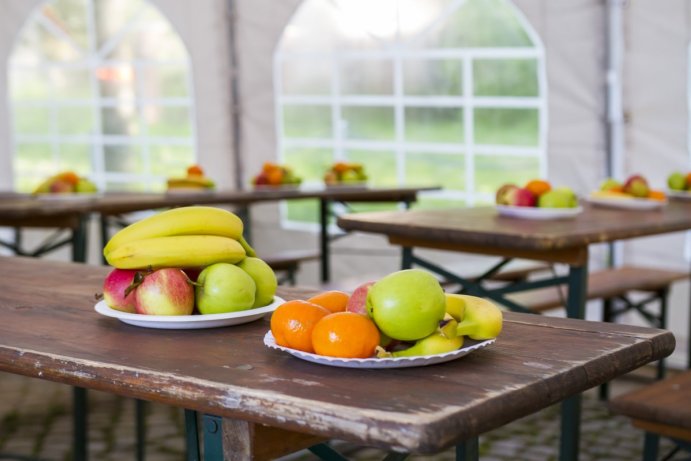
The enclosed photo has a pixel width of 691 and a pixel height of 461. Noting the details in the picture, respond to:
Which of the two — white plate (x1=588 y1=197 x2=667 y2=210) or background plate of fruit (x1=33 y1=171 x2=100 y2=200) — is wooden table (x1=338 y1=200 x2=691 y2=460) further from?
background plate of fruit (x1=33 y1=171 x2=100 y2=200)

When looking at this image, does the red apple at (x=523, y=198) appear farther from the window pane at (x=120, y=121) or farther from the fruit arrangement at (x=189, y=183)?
the window pane at (x=120, y=121)

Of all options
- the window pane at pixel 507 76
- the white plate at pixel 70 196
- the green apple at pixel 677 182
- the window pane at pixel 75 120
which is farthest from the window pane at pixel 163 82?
the green apple at pixel 677 182

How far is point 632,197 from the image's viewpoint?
3.29 meters

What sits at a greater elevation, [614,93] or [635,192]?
[614,93]

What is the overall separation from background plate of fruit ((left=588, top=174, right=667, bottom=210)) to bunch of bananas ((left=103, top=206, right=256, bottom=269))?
202 cm

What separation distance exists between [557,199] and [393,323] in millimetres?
1782

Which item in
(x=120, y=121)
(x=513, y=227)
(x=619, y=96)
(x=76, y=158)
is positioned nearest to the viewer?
(x=513, y=227)

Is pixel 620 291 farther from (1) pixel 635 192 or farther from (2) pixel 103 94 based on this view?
(2) pixel 103 94

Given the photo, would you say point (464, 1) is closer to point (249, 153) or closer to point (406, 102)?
point (406, 102)

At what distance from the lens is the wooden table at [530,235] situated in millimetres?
2461

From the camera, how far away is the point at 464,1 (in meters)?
5.34

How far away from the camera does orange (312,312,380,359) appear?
114 cm

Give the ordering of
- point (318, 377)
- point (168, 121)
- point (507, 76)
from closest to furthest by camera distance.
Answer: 1. point (318, 377)
2. point (507, 76)
3. point (168, 121)

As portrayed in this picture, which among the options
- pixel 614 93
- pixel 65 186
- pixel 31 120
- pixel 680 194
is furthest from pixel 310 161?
pixel 680 194
